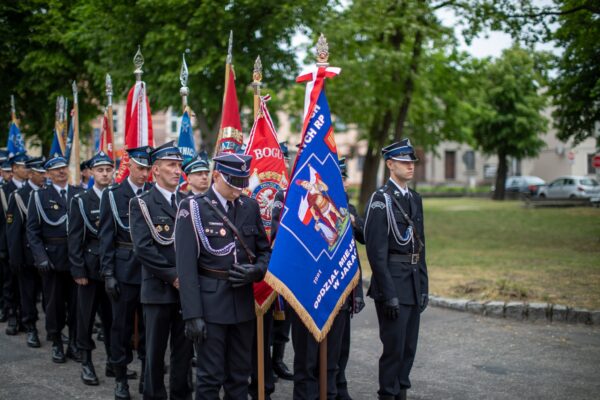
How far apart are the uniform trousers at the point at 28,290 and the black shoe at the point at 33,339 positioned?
20cm

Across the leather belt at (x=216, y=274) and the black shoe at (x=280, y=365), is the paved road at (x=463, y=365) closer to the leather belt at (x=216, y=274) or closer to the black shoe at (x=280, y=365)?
the black shoe at (x=280, y=365)

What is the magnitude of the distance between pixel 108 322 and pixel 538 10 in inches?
627

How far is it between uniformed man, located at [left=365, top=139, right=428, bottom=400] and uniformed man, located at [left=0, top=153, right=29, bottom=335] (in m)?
5.68

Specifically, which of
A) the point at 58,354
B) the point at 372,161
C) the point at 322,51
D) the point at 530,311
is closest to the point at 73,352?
the point at 58,354

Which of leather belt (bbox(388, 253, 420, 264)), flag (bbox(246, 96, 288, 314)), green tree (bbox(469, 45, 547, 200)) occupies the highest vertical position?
green tree (bbox(469, 45, 547, 200))

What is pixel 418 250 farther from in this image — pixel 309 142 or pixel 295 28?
pixel 295 28

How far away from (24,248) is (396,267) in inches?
212

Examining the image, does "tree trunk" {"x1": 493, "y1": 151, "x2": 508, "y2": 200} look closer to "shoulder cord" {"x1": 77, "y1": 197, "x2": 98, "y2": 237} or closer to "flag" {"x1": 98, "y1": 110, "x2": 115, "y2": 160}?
"flag" {"x1": 98, "y1": 110, "x2": 115, "y2": 160}

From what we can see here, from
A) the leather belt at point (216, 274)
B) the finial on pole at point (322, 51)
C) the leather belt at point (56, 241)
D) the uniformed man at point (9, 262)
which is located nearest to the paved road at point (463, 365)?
the uniformed man at point (9, 262)

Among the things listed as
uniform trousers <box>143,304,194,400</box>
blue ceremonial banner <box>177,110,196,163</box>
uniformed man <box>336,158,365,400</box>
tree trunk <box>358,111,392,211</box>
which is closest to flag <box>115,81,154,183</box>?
blue ceremonial banner <box>177,110,196,163</box>

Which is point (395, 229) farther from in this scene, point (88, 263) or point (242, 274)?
point (88, 263)

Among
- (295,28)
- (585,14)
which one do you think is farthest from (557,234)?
(295,28)

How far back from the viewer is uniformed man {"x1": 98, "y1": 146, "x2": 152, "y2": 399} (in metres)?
6.32

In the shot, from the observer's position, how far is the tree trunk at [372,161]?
77.3ft
